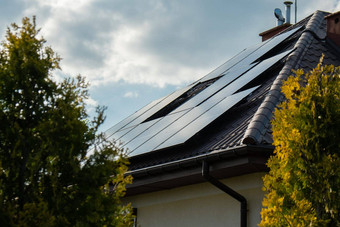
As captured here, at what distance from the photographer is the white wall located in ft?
29.7

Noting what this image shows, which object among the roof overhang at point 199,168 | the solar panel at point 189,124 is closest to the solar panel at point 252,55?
the solar panel at point 189,124

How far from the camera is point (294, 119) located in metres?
6.90

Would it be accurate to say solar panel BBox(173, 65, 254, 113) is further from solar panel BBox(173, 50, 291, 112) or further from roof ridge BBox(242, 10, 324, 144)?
roof ridge BBox(242, 10, 324, 144)

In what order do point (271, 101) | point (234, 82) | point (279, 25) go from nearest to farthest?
point (271, 101)
point (234, 82)
point (279, 25)

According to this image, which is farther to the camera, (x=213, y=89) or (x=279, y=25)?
(x=279, y=25)

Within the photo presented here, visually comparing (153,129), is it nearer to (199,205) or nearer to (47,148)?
(199,205)

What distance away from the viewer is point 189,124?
428 inches

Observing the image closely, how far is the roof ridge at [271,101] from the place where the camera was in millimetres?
8547

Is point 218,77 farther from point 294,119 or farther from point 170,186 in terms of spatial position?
point 294,119

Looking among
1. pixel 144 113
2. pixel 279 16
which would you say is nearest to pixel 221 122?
pixel 144 113

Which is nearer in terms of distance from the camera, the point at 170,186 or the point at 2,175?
the point at 2,175

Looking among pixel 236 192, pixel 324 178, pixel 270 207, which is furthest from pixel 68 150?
pixel 236 192

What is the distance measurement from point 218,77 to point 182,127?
14.7ft

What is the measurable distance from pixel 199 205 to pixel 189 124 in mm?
1640
